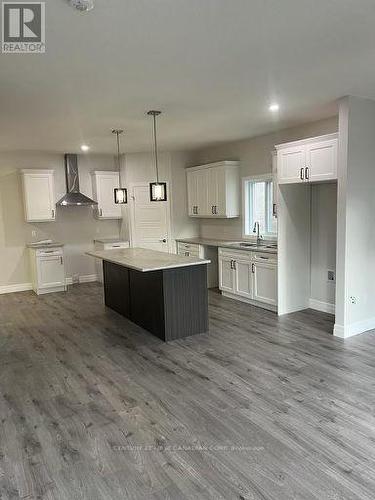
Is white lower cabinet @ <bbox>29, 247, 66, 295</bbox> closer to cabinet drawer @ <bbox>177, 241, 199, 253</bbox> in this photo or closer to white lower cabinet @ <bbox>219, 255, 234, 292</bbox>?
cabinet drawer @ <bbox>177, 241, 199, 253</bbox>

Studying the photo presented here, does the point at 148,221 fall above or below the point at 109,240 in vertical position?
above

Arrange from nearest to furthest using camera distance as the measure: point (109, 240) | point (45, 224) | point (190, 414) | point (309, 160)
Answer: point (190, 414), point (309, 160), point (45, 224), point (109, 240)

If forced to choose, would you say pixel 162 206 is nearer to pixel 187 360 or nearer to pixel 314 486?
pixel 187 360

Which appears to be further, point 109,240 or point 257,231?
point 109,240

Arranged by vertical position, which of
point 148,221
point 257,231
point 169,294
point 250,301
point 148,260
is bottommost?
point 250,301

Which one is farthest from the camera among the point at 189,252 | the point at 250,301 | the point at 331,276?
the point at 189,252

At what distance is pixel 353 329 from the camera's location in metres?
4.38

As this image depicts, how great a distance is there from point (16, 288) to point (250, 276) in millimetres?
4764

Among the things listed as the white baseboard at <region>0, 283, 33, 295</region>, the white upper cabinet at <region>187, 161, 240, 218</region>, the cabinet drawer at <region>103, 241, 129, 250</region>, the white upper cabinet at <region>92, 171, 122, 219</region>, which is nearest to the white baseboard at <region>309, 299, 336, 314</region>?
the white upper cabinet at <region>187, 161, 240, 218</region>

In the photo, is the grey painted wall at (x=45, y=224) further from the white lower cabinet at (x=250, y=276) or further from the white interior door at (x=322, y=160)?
the white interior door at (x=322, y=160)

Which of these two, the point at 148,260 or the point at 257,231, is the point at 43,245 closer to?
the point at 148,260

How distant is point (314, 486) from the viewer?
2094mm

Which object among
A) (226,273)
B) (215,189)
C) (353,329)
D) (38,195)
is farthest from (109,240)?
(353,329)

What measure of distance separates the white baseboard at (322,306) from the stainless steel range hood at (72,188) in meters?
4.60
